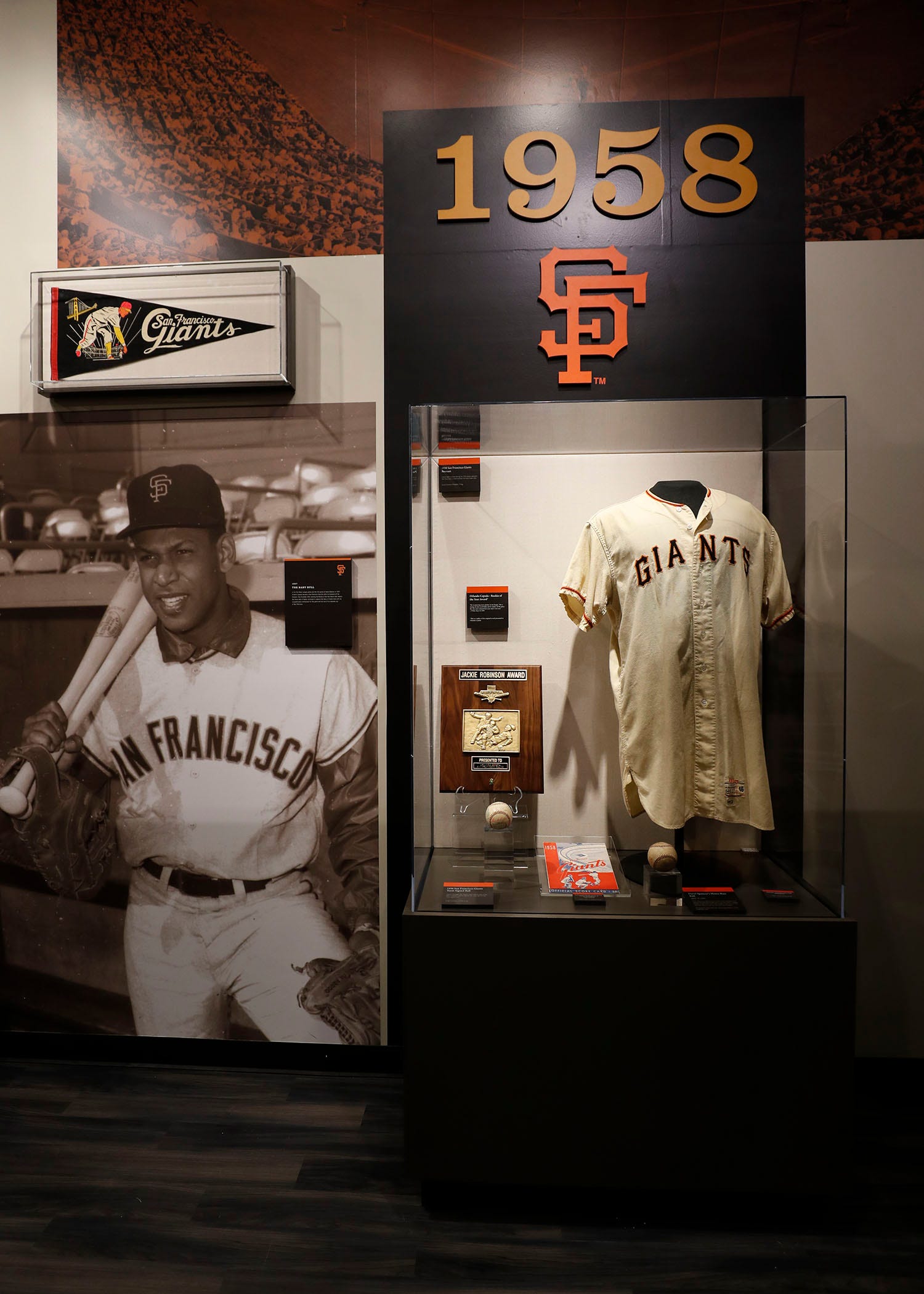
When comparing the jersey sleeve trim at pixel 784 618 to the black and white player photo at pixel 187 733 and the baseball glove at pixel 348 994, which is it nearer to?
the black and white player photo at pixel 187 733

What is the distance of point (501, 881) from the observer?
Answer: 1.83 metres

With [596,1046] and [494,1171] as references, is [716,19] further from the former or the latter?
[494,1171]

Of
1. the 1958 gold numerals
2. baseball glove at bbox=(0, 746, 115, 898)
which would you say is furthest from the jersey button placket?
baseball glove at bbox=(0, 746, 115, 898)

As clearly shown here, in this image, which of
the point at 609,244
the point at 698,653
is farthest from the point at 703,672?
the point at 609,244

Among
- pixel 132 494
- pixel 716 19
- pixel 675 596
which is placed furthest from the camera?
pixel 132 494

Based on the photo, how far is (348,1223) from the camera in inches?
66.4

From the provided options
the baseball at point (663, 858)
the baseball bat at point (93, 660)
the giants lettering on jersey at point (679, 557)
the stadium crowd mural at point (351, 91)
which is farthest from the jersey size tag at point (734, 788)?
the baseball bat at point (93, 660)

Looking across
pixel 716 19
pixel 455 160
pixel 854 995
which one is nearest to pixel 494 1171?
pixel 854 995

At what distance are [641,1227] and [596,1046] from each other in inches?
17.0

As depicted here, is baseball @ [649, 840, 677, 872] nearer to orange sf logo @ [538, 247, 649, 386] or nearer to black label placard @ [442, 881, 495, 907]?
black label placard @ [442, 881, 495, 907]

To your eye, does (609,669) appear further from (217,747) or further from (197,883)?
(197,883)

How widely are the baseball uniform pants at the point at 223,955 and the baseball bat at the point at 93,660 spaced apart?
1.55 ft

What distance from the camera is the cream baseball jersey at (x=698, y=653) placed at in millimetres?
1775

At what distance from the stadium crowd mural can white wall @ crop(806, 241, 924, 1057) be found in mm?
201
